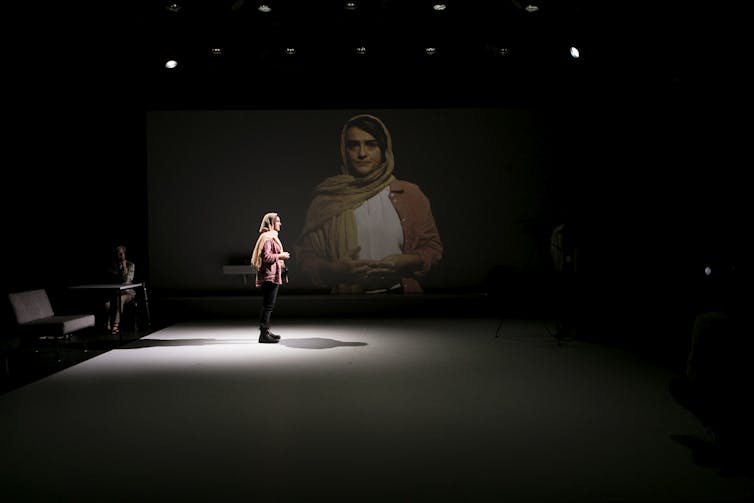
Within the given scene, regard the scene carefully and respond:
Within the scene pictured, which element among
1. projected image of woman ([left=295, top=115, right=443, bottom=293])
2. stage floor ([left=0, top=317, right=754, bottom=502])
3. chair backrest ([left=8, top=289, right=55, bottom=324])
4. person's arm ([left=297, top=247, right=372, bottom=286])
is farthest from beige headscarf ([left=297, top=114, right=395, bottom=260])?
chair backrest ([left=8, top=289, right=55, bottom=324])

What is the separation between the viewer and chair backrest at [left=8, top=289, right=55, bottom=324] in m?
6.75

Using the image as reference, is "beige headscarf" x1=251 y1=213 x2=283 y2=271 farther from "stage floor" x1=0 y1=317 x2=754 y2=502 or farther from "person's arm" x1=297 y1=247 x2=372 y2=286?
"person's arm" x1=297 y1=247 x2=372 y2=286

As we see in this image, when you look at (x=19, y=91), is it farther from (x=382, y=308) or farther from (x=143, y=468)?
(x=143, y=468)

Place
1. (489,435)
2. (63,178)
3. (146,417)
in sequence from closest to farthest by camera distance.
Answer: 1. (489,435)
2. (146,417)
3. (63,178)

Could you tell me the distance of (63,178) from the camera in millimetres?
9828

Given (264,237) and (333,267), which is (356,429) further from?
(333,267)

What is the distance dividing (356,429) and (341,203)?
7439 mm

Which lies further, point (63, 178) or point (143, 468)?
point (63, 178)

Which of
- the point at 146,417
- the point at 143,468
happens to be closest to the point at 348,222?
the point at 146,417

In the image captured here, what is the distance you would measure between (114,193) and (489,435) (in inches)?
338

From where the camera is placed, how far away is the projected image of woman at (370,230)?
436 inches

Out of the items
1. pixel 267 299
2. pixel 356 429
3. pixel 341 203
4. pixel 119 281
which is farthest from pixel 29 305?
pixel 341 203

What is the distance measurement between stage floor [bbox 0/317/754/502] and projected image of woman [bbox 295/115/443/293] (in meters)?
4.17

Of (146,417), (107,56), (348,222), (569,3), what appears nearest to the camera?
(146,417)
